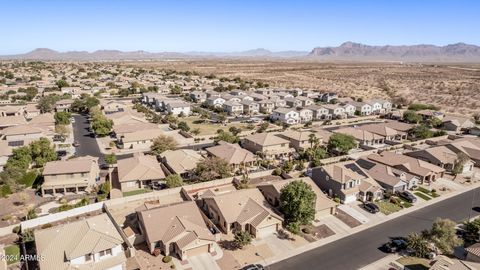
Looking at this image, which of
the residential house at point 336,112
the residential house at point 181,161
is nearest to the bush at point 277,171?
the residential house at point 181,161

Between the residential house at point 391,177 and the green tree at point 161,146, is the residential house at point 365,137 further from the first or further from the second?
the green tree at point 161,146

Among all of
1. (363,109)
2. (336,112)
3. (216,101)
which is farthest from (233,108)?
(363,109)

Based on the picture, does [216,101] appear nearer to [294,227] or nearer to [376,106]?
[376,106]

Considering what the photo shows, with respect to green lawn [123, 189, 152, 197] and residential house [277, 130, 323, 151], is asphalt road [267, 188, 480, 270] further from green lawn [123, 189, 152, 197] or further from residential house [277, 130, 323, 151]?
residential house [277, 130, 323, 151]

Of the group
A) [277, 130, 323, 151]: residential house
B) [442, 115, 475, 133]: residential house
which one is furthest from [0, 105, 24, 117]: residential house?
[442, 115, 475, 133]: residential house

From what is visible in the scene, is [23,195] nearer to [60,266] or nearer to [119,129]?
[60,266]
